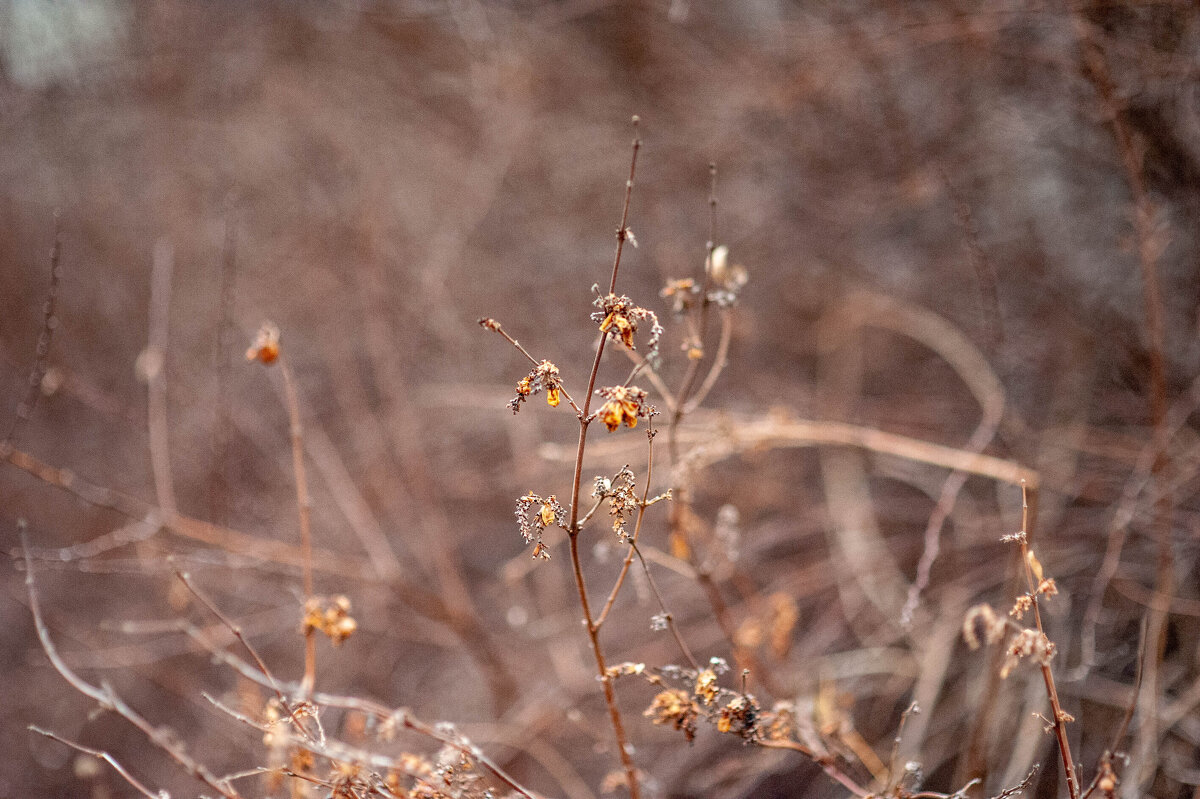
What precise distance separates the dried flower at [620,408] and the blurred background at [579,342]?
1.75 feet

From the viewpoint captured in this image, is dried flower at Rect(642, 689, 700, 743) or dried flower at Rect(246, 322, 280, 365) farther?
dried flower at Rect(246, 322, 280, 365)

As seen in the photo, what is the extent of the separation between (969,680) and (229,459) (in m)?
1.98

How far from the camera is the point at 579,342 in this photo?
2045 mm

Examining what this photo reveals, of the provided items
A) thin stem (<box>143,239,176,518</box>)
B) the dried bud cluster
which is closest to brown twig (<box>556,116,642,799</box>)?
the dried bud cluster

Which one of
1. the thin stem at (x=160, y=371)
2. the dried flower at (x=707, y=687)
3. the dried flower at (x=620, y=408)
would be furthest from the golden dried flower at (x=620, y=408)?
the thin stem at (x=160, y=371)

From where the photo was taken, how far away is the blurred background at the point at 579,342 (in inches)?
54.2

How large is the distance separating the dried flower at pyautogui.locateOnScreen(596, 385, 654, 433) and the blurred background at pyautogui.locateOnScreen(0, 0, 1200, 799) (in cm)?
53

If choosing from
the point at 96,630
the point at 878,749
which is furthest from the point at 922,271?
the point at 96,630

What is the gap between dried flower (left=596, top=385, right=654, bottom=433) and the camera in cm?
55

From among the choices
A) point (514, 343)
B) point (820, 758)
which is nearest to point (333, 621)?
point (514, 343)

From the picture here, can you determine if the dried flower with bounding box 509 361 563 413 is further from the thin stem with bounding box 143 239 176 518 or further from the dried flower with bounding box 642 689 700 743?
the thin stem with bounding box 143 239 176 518

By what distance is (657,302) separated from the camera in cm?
189

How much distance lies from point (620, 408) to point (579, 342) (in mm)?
1502

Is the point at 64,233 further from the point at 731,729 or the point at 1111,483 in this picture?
the point at 1111,483
